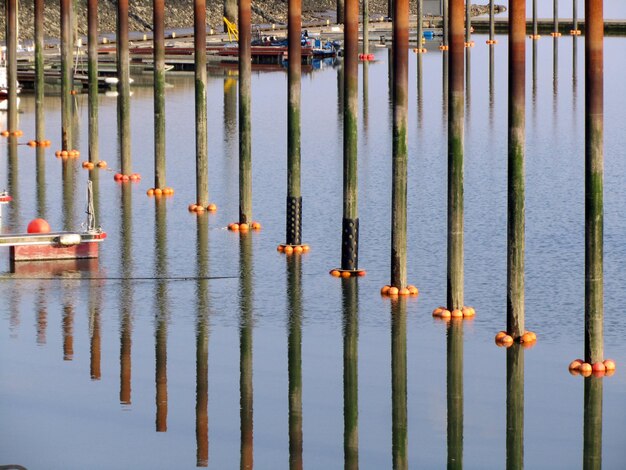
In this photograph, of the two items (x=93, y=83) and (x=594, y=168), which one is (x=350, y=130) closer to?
(x=594, y=168)

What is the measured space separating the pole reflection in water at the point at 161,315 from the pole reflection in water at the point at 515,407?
629 centimetres

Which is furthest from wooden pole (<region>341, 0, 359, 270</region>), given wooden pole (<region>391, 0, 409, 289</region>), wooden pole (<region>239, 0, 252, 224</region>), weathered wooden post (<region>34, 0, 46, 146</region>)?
weathered wooden post (<region>34, 0, 46, 146</region>)

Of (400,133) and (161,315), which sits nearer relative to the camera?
(161,315)

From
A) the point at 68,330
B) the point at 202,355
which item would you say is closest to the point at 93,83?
the point at 68,330

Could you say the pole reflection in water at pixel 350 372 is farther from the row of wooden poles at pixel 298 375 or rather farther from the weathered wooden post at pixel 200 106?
the weathered wooden post at pixel 200 106

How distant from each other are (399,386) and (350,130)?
1021 cm

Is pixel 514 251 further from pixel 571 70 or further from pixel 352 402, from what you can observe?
pixel 571 70

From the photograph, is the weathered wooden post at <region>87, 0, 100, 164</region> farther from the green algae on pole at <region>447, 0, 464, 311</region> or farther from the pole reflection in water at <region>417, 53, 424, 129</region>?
the green algae on pole at <region>447, 0, 464, 311</region>

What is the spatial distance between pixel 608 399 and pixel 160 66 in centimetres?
2797

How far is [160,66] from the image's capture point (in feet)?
193

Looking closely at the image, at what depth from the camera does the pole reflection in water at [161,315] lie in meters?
33.7

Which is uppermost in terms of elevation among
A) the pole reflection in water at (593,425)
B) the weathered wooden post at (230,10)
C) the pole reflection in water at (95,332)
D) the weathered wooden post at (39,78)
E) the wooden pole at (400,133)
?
the weathered wooden post at (230,10)

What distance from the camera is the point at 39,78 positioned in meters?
73.6

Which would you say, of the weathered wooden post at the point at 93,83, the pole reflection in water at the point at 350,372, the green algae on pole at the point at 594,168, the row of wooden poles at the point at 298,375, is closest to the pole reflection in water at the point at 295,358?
the row of wooden poles at the point at 298,375
